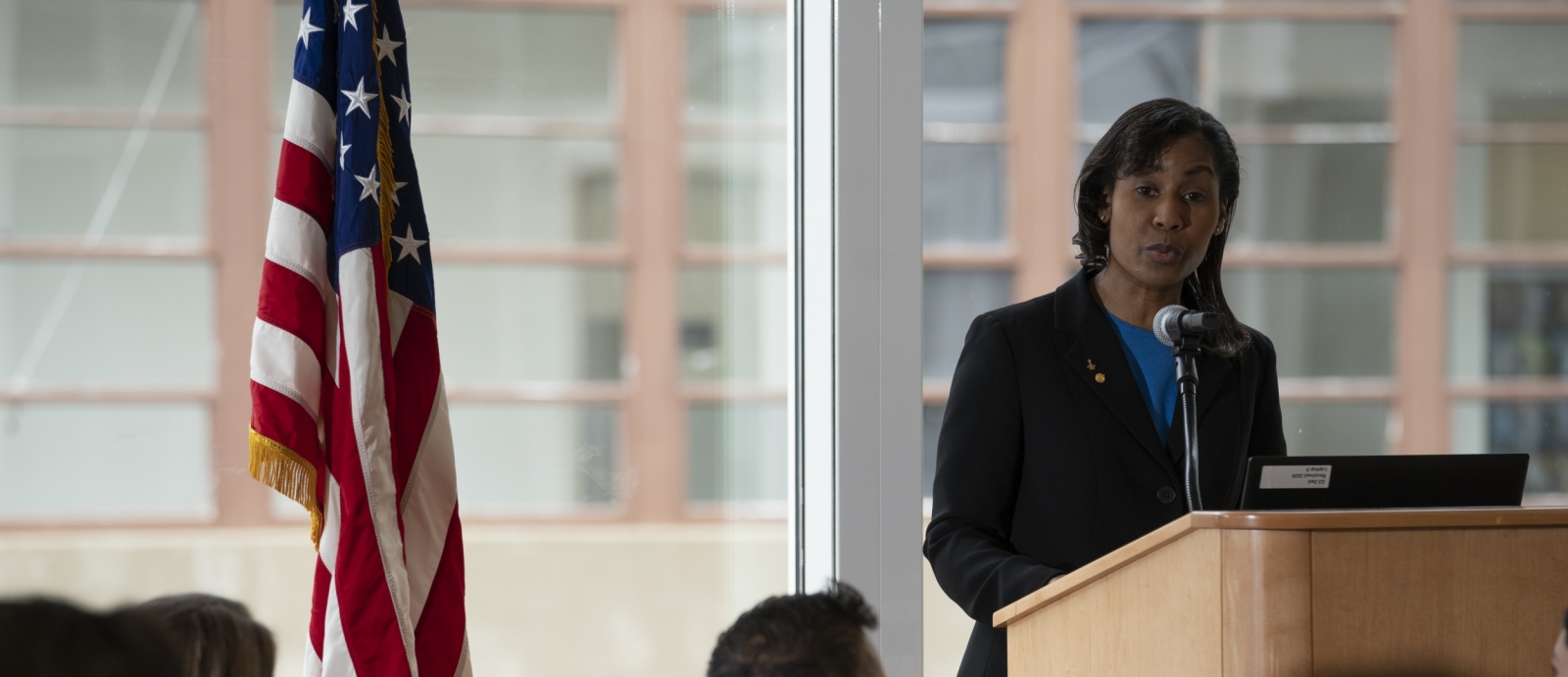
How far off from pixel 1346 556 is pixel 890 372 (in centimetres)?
173

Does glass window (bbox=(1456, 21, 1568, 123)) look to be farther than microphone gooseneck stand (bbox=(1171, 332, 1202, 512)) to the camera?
Yes

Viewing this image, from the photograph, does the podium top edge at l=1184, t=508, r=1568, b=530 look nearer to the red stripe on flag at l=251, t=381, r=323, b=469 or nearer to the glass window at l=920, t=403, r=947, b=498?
the red stripe on flag at l=251, t=381, r=323, b=469

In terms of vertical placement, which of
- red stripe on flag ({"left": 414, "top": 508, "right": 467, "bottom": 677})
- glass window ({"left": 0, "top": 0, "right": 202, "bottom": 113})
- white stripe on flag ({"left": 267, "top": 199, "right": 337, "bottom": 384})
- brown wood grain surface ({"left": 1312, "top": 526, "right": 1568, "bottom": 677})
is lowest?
red stripe on flag ({"left": 414, "top": 508, "right": 467, "bottom": 677})

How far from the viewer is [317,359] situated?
2.37 meters

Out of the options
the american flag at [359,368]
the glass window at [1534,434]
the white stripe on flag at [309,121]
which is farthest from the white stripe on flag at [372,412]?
the glass window at [1534,434]

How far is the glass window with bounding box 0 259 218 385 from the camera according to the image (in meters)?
2.82

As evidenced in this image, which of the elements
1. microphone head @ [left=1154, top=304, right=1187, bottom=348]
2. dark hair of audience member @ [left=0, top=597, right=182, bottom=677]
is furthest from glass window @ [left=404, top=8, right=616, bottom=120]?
dark hair of audience member @ [left=0, top=597, right=182, bottom=677]

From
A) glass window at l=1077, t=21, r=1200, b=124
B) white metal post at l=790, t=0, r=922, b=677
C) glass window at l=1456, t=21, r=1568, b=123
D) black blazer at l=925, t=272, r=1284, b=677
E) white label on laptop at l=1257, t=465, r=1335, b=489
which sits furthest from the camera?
glass window at l=1456, t=21, r=1568, b=123

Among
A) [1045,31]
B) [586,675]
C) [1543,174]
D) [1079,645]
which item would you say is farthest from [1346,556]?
[1543,174]

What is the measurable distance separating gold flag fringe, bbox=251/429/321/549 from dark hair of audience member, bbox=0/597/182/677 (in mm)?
1166

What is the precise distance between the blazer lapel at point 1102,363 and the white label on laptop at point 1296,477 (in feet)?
1.86

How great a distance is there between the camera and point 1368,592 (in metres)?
1.32

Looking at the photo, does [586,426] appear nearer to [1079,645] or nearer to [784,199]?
[784,199]

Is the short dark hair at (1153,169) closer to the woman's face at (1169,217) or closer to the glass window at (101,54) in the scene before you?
the woman's face at (1169,217)
